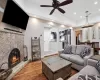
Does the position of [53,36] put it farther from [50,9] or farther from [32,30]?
[32,30]

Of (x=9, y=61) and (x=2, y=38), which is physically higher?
(x=2, y=38)

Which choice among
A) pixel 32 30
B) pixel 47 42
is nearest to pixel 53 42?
pixel 47 42

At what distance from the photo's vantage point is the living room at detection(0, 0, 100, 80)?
6.38 ft

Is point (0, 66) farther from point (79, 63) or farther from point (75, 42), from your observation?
point (75, 42)

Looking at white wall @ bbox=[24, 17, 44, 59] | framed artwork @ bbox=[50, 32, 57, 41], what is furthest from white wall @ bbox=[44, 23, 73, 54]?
white wall @ bbox=[24, 17, 44, 59]

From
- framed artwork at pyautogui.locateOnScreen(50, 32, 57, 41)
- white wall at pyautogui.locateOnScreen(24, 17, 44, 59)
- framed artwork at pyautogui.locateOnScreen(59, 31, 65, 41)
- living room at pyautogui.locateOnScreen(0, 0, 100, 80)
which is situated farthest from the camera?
framed artwork at pyautogui.locateOnScreen(59, 31, 65, 41)

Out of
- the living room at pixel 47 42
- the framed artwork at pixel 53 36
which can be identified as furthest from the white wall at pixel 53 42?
the framed artwork at pixel 53 36

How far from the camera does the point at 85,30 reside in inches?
257

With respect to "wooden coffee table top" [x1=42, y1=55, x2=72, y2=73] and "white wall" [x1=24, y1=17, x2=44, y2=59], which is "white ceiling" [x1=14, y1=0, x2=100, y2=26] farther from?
"wooden coffee table top" [x1=42, y1=55, x2=72, y2=73]

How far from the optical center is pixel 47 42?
659cm

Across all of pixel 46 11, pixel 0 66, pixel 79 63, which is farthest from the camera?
pixel 46 11

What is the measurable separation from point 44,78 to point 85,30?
624 cm

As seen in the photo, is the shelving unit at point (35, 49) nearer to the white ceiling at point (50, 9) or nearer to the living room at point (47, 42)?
the living room at point (47, 42)

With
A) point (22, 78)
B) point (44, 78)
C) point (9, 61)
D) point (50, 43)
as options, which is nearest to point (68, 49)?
point (44, 78)
